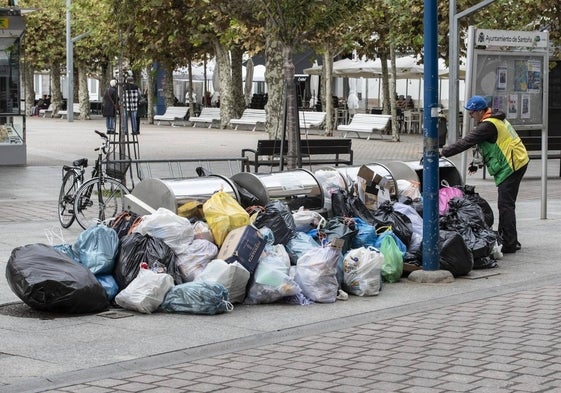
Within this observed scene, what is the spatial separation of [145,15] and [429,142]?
2156 centimetres

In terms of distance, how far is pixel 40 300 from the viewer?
8031 mm

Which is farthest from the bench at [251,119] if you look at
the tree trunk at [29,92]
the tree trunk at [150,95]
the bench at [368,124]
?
the tree trunk at [29,92]

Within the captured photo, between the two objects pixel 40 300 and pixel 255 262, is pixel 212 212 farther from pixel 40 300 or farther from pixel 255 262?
Answer: pixel 40 300

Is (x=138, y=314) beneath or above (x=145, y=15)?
beneath

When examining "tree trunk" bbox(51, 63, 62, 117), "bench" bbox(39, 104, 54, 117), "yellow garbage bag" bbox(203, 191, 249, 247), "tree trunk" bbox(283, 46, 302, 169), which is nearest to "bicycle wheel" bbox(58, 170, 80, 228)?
"tree trunk" bbox(283, 46, 302, 169)

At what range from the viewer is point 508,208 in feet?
36.8

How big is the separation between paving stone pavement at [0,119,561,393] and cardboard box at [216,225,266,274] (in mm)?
359

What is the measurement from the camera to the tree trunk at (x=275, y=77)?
80.3 ft

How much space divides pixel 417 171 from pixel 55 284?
5.48 metres

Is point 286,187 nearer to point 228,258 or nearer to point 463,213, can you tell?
point 463,213

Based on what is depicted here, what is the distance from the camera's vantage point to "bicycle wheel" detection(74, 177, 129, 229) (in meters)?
12.8

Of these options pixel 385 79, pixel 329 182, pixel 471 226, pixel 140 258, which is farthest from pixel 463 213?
pixel 385 79

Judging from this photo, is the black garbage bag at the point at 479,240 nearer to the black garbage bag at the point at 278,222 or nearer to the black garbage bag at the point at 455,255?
the black garbage bag at the point at 455,255

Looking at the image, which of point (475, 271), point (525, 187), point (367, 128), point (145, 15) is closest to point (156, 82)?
point (367, 128)
